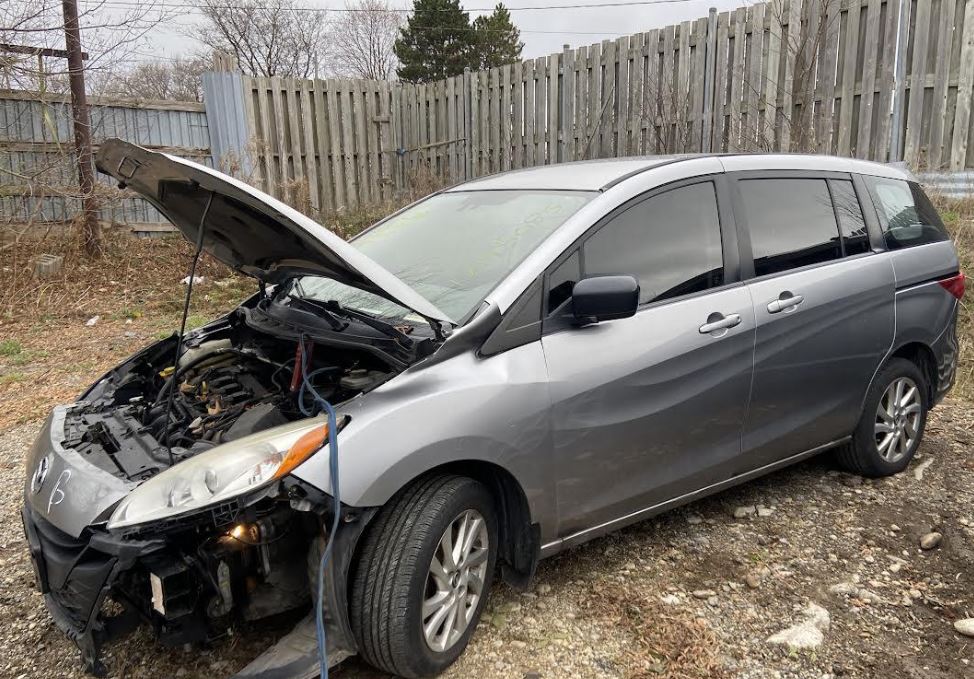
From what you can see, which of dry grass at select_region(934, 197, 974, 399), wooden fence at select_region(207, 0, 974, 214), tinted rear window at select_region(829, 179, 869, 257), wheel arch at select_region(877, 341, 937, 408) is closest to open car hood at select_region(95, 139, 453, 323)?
tinted rear window at select_region(829, 179, 869, 257)

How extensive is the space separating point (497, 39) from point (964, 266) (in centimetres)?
3062

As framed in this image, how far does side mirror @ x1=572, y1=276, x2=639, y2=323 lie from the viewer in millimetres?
2648

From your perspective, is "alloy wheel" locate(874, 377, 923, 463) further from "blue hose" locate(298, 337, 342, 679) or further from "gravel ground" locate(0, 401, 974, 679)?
"blue hose" locate(298, 337, 342, 679)

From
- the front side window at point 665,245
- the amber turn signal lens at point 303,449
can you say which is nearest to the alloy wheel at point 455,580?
the amber turn signal lens at point 303,449

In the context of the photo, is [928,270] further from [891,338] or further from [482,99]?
[482,99]

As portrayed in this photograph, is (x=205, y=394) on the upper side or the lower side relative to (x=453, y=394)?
lower

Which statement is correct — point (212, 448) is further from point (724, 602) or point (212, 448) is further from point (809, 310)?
point (809, 310)

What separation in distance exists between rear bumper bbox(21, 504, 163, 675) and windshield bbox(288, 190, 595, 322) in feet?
3.97

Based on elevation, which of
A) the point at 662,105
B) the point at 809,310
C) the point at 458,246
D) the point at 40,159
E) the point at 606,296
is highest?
the point at 662,105

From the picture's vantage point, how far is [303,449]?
2160 millimetres

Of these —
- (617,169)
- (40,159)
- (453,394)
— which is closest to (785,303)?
(617,169)

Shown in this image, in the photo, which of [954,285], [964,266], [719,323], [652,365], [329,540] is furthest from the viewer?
[964,266]

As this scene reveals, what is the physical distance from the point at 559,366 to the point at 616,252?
1.99ft

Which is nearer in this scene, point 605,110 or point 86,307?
point 86,307
